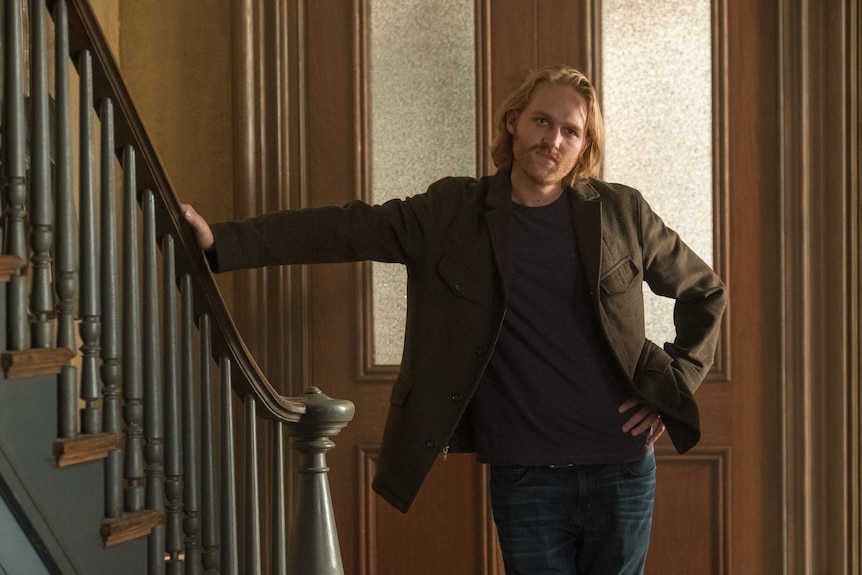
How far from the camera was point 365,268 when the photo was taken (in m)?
3.29

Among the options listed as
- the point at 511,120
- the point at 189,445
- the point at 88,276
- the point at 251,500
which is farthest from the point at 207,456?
the point at 511,120

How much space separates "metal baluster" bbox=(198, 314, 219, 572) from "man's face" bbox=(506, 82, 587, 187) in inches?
31.1

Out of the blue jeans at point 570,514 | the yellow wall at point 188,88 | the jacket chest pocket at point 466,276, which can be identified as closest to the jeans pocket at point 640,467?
the blue jeans at point 570,514

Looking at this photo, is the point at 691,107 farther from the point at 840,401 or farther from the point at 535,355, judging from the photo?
the point at 535,355

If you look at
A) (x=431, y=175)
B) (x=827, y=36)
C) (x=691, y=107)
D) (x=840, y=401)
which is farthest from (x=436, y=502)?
(x=827, y=36)

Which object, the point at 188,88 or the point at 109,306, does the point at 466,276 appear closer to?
the point at 109,306

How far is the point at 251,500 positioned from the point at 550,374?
2.37 feet

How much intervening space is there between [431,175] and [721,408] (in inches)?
46.9

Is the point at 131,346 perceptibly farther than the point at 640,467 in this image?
No

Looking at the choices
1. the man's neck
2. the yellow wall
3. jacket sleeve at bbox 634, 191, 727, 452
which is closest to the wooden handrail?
the man's neck

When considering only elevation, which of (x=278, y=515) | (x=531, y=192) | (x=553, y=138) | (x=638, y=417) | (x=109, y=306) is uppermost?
(x=553, y=138)

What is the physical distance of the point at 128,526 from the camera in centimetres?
185

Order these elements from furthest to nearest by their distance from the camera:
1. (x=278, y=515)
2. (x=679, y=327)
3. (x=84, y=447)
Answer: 1. (x=679, y=327)
2. (x=278, y=515)
3. (x=84, y=447)

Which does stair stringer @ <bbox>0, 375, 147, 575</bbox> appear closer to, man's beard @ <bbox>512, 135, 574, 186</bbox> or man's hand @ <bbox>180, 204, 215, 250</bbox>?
man's hand @ <bbox>180, 204, 215, 250</bbox>
